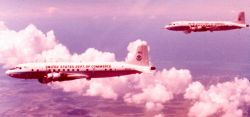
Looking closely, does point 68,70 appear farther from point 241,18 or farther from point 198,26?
point 241,18

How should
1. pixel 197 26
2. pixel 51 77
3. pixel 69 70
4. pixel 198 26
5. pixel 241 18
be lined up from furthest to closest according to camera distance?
1. pixel 241 18
2. pixel 197 26
3. pixel 198 26
4. pixel 69 70
5. pixel 51 77

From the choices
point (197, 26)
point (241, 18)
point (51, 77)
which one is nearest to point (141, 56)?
point (51, 77)

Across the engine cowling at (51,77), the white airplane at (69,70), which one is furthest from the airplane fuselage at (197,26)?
the engine cowling at (51,77)

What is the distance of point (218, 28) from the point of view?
137m

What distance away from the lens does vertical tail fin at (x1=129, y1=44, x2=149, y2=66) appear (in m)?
100

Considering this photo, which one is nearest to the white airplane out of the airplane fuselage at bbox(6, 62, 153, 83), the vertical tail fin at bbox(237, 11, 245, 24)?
the airplane fuselage at bbox(6, 62, 153, 83)

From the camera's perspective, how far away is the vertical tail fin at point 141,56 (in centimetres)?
10012

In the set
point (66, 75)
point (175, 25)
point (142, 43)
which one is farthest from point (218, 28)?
point (66, 75)

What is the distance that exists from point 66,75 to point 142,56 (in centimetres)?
2034

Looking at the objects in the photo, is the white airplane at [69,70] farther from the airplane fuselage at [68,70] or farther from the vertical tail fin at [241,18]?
the vertical tail fin at [241,18]

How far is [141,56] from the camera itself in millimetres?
100750

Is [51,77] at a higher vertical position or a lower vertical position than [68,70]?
lower

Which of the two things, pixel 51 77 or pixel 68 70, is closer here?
pixel 51 77

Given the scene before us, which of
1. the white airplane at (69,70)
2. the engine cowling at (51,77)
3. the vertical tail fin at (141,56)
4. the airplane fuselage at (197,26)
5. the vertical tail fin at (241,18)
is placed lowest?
the engine cowling at (51,77)
